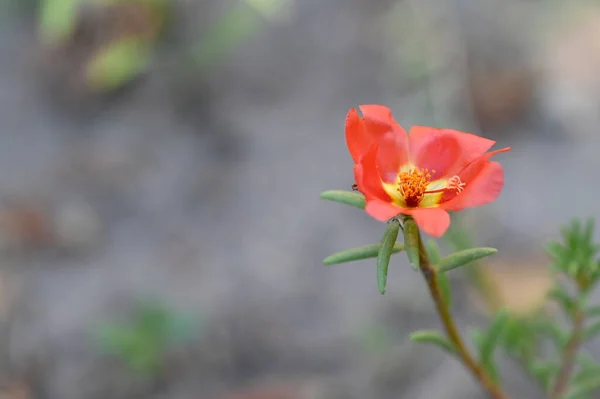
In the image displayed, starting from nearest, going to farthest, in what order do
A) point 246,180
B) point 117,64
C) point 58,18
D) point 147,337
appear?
point 147,337
point 58,18
point 246,180
point 117,64

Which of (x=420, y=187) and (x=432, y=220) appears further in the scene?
(x=420, y=187)

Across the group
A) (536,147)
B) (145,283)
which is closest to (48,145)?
(145,283)

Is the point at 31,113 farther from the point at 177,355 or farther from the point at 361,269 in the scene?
the point at 361,269

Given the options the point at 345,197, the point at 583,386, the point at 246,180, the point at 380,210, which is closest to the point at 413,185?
the point at 345,197

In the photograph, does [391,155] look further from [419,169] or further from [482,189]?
[482,189]

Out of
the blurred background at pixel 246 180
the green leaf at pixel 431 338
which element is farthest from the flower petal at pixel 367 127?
the blurred background at pixel 246 180

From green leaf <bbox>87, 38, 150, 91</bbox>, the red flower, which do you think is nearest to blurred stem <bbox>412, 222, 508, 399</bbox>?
the red flower

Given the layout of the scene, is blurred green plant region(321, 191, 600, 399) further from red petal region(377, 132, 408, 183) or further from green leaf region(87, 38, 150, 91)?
green leaf region(87, 38, 150, 91)
